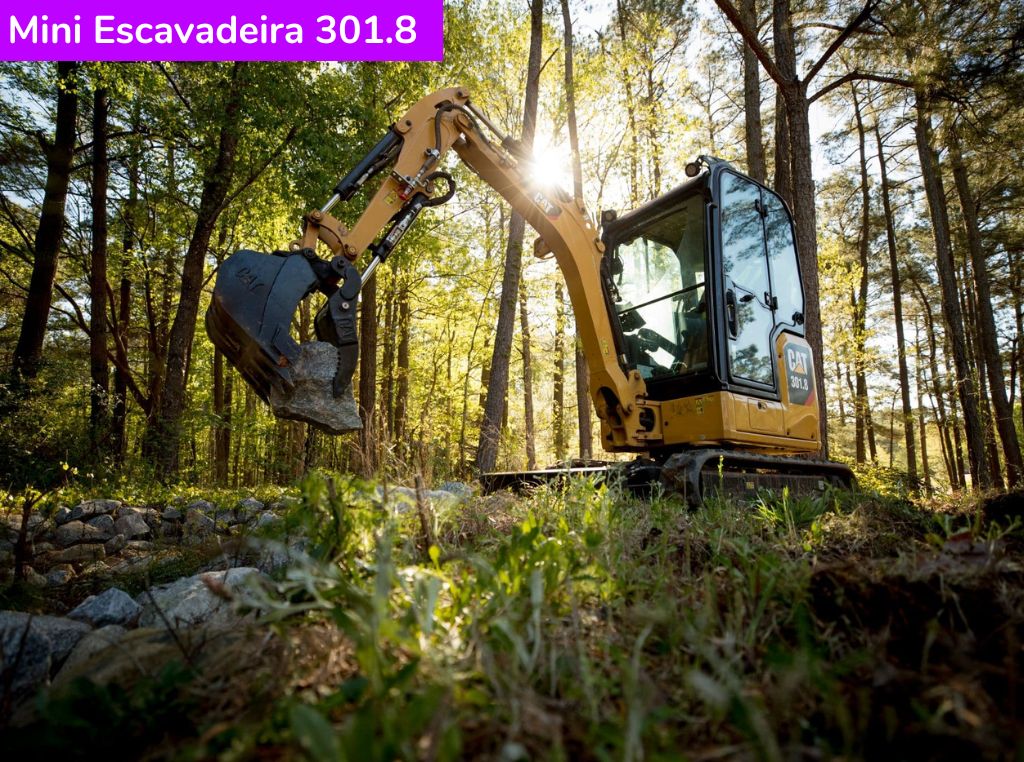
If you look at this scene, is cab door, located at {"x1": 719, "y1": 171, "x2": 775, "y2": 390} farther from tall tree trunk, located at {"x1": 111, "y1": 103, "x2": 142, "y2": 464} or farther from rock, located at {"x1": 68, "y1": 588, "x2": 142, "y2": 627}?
tall tree trunk, located at {"x1": 111, "y1": 103, "x2": 142, "y2": 464}

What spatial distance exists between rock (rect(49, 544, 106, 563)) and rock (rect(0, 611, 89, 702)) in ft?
8.57

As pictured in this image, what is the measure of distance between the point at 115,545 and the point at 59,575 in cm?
125

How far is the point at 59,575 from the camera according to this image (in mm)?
3340

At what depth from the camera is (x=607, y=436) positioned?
5.33 meters

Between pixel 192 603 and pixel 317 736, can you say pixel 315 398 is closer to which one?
pixel 192 603

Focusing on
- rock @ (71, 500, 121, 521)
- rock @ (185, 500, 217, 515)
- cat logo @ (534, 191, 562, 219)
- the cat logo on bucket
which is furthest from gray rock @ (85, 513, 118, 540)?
the cat logo on bucket

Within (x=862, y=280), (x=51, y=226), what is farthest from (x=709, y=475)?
(x=862, y=280)

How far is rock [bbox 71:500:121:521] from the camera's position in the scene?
5.19 metres

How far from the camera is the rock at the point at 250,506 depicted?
19.4 feet

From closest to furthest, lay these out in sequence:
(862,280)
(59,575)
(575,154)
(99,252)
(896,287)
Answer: (59,575) → (99,252) → (575,154) → (896,287) → (862,280)

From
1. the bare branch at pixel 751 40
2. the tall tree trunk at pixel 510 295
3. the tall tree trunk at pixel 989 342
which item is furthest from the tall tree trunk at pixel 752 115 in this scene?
the tall tree trunk at pixel 510 295

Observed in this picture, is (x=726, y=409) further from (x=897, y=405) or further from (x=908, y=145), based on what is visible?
(x=897, y=405)

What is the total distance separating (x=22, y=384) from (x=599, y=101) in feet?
45.6

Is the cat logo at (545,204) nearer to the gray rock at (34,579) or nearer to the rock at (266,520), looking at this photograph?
the rock at (266,520)
